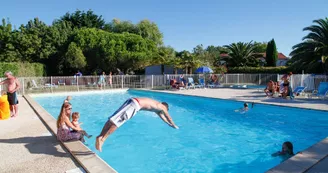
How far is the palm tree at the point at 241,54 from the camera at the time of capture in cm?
3183

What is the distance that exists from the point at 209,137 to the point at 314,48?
56.5ft

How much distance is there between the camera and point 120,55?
88.5 ft

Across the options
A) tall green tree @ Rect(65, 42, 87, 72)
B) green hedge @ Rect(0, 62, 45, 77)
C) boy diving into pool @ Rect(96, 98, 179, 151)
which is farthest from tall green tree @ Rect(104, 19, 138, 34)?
boy diving into pool @ Rect(96, 98, 179, 151)

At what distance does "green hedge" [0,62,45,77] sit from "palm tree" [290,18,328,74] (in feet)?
84.5

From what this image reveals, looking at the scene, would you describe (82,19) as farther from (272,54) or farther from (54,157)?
(54,157)

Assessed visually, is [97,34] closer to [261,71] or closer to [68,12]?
[68,12]

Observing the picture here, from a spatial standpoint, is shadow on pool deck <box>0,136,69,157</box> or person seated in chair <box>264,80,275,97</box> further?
person seated in chair <box>264,80,275,97</box>

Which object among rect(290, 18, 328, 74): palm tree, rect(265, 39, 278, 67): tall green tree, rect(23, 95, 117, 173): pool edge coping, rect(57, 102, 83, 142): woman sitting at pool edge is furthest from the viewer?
rect(265, 39, 278, 67): tall green tree

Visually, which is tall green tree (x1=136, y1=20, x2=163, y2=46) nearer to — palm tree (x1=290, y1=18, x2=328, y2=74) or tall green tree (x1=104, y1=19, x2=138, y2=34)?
tall green tree (x1=104, y1=19, x2=138, y2=34)

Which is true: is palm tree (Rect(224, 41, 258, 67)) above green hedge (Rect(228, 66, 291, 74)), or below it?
above

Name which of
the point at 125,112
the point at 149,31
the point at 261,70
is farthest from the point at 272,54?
the point at 125,112

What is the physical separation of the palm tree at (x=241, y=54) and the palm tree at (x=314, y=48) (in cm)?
1047

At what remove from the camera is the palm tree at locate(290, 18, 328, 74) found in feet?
64.5

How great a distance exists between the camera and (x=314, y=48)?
20094mm
